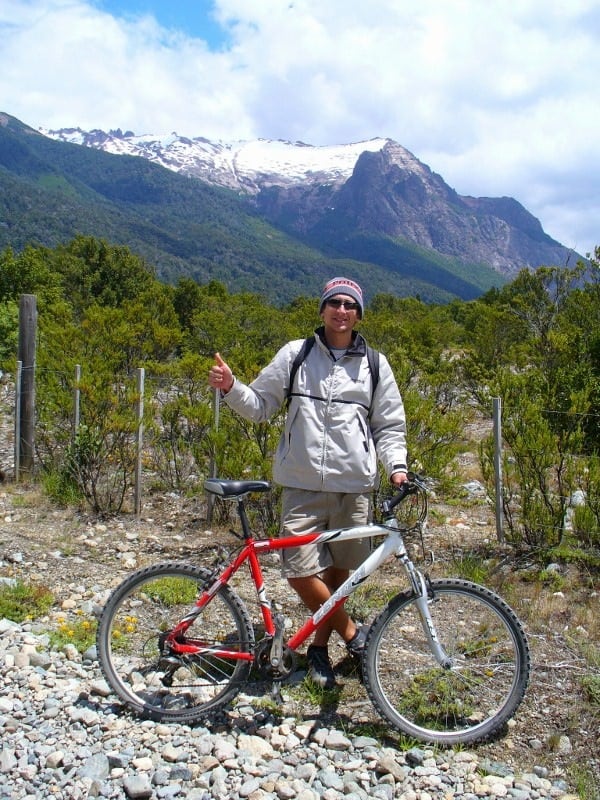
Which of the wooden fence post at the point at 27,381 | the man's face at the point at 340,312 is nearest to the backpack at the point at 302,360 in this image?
the man's face at the point at 340,312

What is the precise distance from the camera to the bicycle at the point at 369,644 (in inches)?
120

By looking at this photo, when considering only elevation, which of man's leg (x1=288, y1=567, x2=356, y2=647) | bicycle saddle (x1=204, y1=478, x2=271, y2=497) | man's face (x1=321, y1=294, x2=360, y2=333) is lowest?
man's leg (x1=288, y1=567, x2=356, y2=647)

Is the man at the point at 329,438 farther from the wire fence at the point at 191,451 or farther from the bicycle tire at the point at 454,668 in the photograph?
the wire fence at the point at 191,451

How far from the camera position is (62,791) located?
2.61 m

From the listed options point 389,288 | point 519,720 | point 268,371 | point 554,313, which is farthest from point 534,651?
point 389,288

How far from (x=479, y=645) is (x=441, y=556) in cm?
240

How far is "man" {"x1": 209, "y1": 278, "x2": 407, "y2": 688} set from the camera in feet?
10.8

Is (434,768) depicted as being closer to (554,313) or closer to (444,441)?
(444,441)

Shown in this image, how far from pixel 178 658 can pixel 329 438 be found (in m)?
1.27

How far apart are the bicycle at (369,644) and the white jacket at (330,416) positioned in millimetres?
234

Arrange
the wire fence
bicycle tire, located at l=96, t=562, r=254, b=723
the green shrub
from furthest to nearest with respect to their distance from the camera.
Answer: the wire fence
the green shrub
bicycle tire, located at l=96, t=562, r=254, b=723

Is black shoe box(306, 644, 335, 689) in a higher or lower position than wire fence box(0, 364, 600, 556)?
lower

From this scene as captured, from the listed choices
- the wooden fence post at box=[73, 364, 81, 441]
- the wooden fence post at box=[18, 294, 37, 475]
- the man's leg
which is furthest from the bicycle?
the wooden fence post at box=[18, 294, 37, 475]

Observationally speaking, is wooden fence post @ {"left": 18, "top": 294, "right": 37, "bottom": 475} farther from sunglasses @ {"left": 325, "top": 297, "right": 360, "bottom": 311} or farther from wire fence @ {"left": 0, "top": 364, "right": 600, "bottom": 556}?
sunglasses @ {"left": 325, "top": 297, "right": 360, "bottom": 311}
